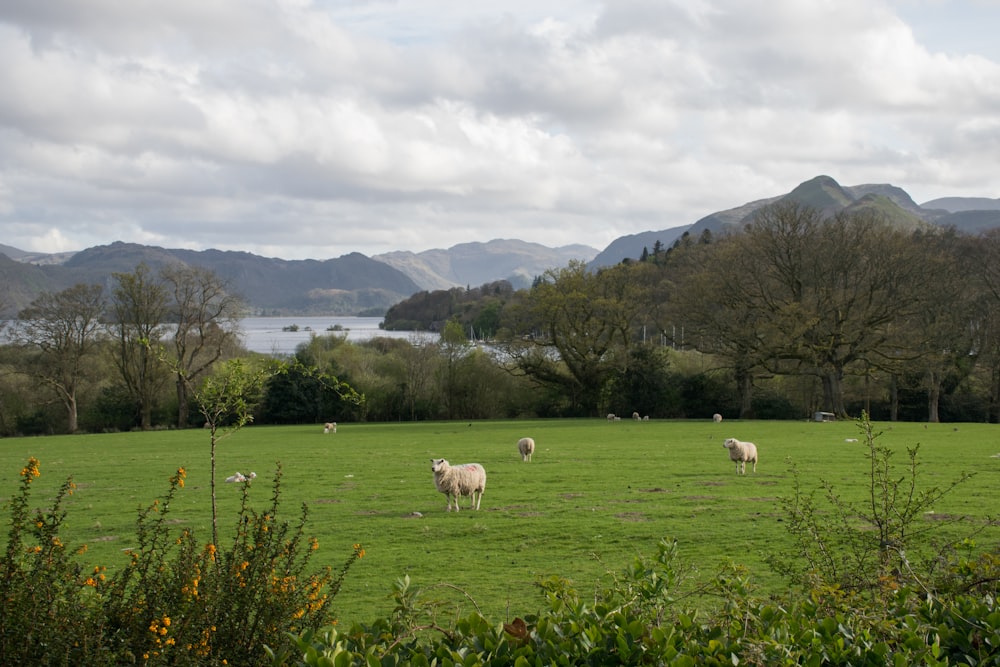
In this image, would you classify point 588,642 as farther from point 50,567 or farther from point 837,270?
point 837,270

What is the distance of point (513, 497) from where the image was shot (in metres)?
19.9

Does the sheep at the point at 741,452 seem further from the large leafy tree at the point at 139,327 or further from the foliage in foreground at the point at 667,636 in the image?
the large leafy tree at the point at 139,327

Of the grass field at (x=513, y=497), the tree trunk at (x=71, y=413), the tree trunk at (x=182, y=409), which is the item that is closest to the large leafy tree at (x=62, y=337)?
the tree trunk at (x=71, y=413)

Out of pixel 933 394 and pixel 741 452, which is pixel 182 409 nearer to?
pixel 741 452

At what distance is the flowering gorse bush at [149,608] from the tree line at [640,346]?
46.1m

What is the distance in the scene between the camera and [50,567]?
514cm

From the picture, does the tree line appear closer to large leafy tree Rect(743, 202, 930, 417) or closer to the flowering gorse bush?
large leafy tree Rect(743, 202, 930, 417)

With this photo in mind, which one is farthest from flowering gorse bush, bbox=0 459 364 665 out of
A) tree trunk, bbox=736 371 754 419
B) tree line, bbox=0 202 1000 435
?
tree trunk, bbox=736 371 754 419

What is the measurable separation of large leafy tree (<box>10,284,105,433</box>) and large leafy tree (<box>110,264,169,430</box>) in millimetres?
1815

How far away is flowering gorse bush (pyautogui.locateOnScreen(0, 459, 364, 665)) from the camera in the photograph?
4617 mm

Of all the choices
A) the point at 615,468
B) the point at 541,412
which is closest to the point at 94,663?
the point at 615,468

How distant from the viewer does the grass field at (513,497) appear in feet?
41.6

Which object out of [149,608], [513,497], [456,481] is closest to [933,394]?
[513,497]

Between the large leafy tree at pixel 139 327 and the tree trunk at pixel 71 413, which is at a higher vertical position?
the large leafy tree at pixel 139 327
